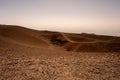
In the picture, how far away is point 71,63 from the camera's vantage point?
7246 millimetres

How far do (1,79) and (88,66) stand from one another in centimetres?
309

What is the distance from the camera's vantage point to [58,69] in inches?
255

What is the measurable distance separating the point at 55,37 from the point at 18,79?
731 inches

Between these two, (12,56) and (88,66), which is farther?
(12,56)

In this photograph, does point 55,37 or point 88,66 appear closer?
point 88,66

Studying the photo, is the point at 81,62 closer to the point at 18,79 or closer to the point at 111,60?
the point at 111,60

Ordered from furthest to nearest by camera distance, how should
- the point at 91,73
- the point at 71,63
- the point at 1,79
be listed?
the point at 71,63
the point at 91,73
the point at 1,79

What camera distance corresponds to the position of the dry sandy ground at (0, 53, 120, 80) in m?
5.78

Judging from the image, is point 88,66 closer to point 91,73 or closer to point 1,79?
point 91,73

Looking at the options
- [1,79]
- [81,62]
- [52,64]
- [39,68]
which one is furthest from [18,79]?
[81,62]

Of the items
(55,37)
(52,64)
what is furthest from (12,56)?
(55,37)

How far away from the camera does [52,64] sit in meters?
7.06

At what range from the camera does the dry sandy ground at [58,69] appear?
19.0 ft

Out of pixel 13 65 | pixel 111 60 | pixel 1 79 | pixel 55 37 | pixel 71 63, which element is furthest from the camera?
pixel 55 37
